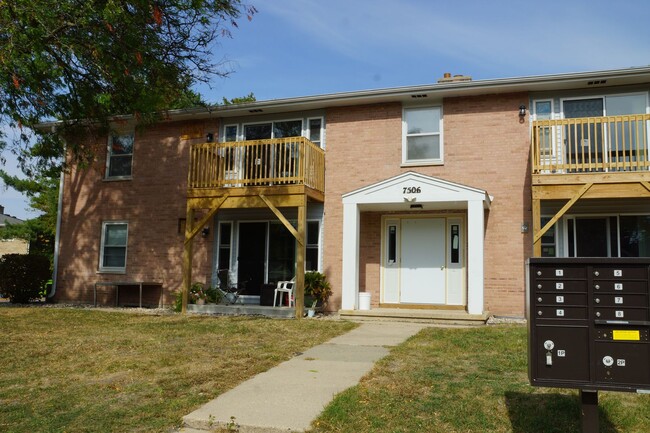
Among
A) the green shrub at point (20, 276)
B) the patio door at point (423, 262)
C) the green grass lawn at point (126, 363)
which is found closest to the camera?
the green grass lawn at point (126, 363)

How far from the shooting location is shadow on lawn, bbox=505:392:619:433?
4707 mm

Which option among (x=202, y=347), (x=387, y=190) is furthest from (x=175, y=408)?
(x=387, y=190)

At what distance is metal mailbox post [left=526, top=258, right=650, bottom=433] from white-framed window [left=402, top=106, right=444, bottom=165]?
974 cm

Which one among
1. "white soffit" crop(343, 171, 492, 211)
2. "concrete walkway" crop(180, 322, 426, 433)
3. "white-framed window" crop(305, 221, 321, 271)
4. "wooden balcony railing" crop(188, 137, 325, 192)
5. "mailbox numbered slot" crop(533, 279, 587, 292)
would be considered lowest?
"concrete walkway" crop(180, 322, 426, 433)

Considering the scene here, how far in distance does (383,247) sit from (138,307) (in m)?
7.18

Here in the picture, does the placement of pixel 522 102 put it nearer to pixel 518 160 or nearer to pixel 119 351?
pixel 518 160

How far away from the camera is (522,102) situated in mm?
13102

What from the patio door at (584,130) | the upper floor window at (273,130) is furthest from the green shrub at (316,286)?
the patio door at (584,130)

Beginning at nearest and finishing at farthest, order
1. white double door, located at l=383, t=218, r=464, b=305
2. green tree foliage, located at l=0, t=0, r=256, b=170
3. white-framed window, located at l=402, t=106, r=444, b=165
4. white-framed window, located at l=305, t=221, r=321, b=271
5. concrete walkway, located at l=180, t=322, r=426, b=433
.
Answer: concrete walkway, located at l=180, t=322, r=426, b=433
green tree foliage, located at l=0, t=0, r=256, b=170
white double door, located at l=383, t=218, r=464, b=305
white-framed window, located at l=402, t=106, r=444, b=165
white-framed window, located at l=305, t=221, r=321, b=271

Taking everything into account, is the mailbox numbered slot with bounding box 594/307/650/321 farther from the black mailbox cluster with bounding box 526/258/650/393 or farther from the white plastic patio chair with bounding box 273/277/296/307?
the white plastic patio chair with bounding box 273/277/296/307

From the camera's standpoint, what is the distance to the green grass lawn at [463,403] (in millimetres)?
4766

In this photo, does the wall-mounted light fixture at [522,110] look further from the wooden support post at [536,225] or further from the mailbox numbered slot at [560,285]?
the mailbox numbered slot at [560,285]

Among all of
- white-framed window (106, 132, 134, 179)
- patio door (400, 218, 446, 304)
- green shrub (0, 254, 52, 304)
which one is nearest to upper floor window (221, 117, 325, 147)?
white-framed window (106, 132, 134, 179)

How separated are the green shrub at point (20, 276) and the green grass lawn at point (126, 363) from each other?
13.6 ft
